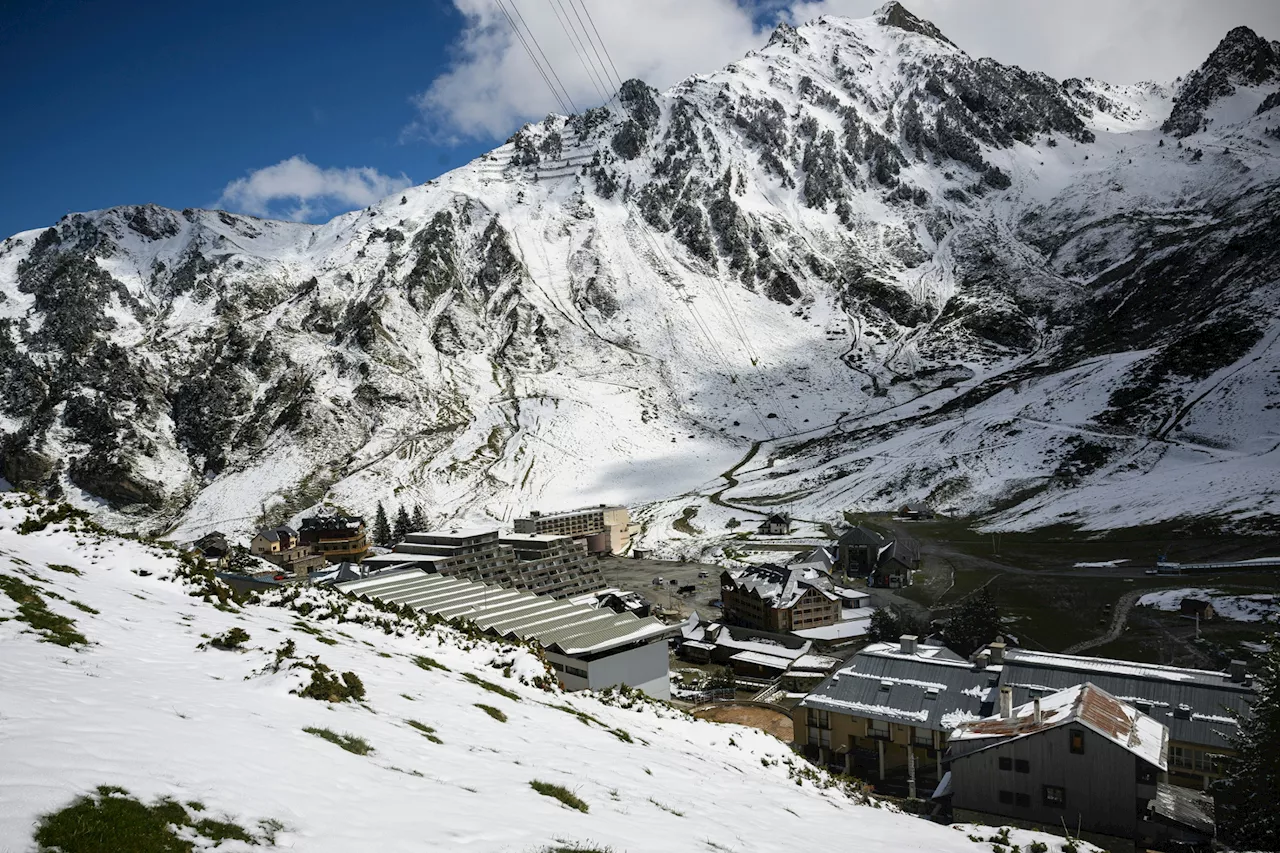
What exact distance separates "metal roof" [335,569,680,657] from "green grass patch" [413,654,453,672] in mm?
19045

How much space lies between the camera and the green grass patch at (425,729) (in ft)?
52.0

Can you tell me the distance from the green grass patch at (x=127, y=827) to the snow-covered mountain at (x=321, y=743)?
0.04 metres

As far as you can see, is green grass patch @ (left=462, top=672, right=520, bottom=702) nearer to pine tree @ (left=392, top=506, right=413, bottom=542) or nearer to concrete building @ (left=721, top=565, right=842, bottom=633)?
concrete building @ (left=721, top=565, right=842, bottom=633)

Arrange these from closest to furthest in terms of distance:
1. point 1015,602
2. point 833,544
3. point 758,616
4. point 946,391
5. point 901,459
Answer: point 1015,602
point 758,616
point 833,544
point 901,459
point 946,391

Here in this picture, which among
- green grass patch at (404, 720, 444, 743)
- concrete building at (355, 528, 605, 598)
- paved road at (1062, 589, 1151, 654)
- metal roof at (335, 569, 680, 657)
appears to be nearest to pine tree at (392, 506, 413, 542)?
concrete building at (355, 528, 605, 598)

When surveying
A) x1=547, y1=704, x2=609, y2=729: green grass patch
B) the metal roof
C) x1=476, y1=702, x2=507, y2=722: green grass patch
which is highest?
x1=476, y1=702, x2=507, y2=722: green grass patch

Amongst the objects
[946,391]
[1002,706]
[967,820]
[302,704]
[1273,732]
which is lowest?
[967,820]

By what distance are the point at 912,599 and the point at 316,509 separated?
119 metres

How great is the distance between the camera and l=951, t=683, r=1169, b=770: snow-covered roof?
30281 mm

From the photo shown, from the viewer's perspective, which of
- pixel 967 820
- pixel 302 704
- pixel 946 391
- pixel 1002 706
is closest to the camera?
pixel 302 704

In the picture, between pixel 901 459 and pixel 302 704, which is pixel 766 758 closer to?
pixel 302 704

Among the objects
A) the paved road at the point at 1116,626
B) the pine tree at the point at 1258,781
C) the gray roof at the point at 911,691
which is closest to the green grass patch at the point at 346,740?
the pine tree at the point at 1258,781

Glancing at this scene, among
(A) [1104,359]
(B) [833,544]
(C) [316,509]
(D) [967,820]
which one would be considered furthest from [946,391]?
(D) [967,820]

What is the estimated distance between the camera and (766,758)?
2452 centimetres
